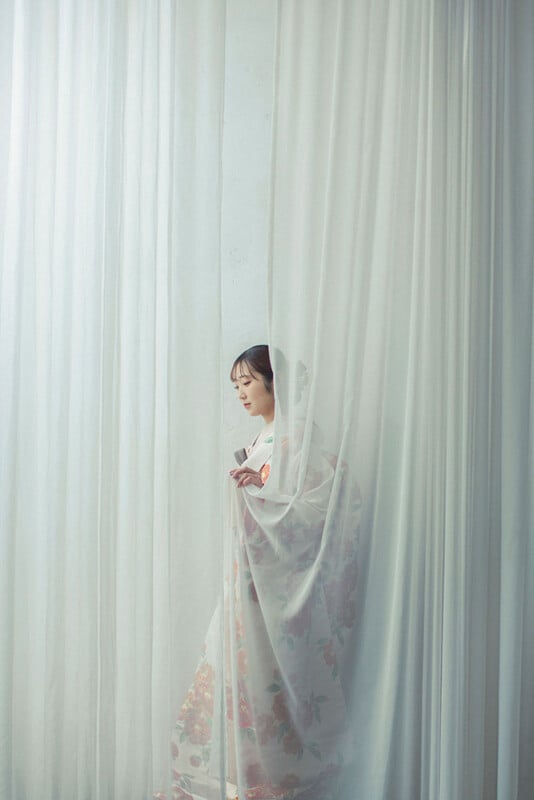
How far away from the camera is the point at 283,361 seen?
1.72 meters

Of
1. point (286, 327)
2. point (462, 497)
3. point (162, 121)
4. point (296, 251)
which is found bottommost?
point (462, 497)

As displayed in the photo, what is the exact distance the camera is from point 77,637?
172cm

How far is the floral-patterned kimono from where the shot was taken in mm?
1728

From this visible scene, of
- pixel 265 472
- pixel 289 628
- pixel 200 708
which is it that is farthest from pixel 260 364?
pixel 200 708

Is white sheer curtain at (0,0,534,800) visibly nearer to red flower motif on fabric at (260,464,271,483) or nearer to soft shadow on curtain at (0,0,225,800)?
soft shadow on curtain at (0,0,225,800)

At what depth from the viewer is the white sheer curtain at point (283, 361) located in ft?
5.53

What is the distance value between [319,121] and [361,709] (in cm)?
127

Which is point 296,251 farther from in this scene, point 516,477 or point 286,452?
point 516,477

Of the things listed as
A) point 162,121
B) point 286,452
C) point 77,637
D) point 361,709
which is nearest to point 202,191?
point 162,121

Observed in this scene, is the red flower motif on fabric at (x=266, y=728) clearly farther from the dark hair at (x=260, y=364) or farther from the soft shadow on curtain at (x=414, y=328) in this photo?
the dark hair at (x=260, y=364)

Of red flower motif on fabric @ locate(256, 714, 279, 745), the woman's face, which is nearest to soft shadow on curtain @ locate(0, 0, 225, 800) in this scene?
red flower motif on fabric @ locate(256, 714, 279, 745)

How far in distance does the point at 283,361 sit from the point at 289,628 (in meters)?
0.58

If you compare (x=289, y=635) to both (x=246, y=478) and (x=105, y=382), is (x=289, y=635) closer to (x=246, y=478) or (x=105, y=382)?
(x=246, y=478)

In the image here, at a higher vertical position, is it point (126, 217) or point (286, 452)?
point (126, 217)
